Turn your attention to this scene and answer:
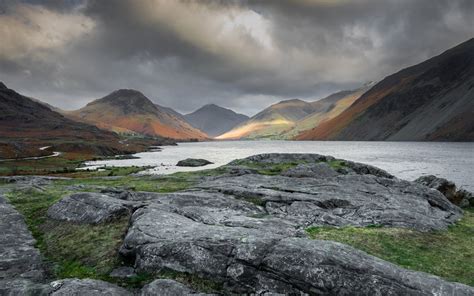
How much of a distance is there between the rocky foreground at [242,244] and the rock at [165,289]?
53 millimetres

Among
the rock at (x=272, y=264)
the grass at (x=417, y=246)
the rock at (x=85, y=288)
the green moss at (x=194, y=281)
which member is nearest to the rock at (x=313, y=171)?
the grass at (x=417, y=246)

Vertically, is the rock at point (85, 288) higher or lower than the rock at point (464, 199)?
higher

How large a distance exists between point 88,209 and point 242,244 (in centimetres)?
1377

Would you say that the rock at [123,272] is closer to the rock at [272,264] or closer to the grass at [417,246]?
the rock at [272,264]

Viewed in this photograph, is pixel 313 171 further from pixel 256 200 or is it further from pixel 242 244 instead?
pixel 242 244

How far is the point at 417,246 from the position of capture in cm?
2142

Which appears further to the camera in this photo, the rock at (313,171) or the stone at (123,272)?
the rock at (313,171)

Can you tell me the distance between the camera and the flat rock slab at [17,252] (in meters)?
16.3

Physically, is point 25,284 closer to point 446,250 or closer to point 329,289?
point 329,289

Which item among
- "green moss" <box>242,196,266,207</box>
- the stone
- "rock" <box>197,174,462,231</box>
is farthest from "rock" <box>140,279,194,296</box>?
"green moss" <box>242,196,266,207</box>

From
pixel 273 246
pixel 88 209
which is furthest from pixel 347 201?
pixel 88 209

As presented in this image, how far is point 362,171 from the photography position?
62.7m

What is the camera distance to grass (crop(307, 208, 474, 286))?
719 inches

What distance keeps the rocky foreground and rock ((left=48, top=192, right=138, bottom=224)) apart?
0.08 metres
